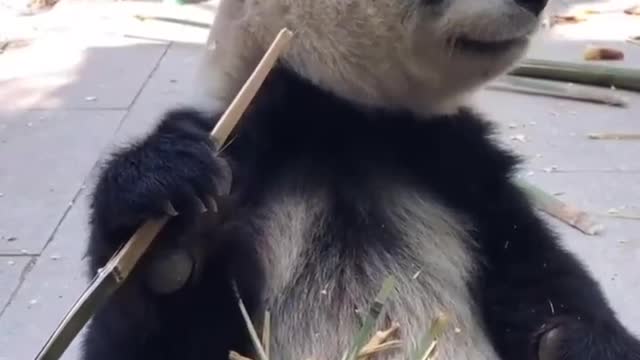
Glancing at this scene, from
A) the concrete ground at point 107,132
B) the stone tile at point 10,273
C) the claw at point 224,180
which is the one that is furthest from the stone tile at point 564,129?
the claw at point 224,180

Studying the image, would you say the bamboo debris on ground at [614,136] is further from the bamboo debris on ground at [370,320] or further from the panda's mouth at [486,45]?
the bamboo debris on ground at [370,320]

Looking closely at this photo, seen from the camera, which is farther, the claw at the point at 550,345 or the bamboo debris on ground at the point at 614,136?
the bamboo debris on ground at the point at 614,136

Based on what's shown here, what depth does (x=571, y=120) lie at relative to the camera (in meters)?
5.89

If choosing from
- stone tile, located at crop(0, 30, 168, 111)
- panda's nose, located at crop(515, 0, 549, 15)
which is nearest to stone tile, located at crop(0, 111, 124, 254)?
stone tile, located at crop(0, 30, 168, 111)

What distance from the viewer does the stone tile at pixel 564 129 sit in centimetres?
546

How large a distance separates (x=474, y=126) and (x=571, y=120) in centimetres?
242

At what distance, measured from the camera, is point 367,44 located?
3.33 metres

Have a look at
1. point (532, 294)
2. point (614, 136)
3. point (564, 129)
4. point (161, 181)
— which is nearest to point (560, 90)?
point (564, 129)

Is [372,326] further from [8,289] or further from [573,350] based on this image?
[8,289]

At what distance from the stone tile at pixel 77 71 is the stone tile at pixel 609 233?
203cm

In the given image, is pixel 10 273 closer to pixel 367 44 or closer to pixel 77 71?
pixel 367 44

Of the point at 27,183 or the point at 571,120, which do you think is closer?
the point at 27,183

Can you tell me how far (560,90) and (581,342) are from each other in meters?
2.92

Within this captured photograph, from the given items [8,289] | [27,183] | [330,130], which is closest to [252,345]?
[330,130]
